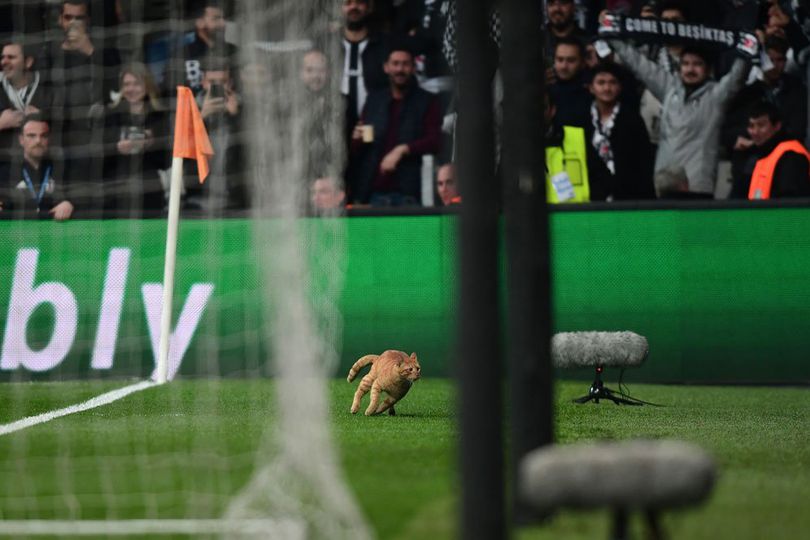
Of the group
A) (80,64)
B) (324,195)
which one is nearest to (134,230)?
(80,64)

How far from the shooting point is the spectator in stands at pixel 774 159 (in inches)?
516

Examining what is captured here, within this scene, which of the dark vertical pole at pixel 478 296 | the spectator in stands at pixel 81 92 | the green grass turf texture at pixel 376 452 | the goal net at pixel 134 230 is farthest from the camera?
the spectator in stands at pixel 81 92

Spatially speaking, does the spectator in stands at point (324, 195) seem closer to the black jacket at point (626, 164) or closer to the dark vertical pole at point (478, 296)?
the black jacket at point (626, 164)

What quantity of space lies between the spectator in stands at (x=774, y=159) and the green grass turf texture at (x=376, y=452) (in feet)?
5.88

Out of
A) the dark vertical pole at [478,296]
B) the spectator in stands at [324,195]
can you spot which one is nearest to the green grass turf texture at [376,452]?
the dark vertical pole at [478,296]

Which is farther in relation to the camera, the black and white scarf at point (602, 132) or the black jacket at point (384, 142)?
the black jacket at point (384, 142)

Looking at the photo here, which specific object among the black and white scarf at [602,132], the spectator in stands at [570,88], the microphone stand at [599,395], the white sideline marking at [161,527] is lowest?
the microphone stand at [599,395]

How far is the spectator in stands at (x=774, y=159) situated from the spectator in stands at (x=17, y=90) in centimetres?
608

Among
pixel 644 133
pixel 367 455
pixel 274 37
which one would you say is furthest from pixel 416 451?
pixel 644 133

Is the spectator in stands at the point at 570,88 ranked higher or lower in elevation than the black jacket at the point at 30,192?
higher

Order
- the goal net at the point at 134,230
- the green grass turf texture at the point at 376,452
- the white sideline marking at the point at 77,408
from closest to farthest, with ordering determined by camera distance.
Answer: the green grass turf texture at the point at 376,452
the white sideline marking at the point at 77,408
the goal net at the point at 134,230

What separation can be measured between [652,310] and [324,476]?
7.82 m

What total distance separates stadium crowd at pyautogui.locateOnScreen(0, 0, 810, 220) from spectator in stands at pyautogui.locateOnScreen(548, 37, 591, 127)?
1 cm

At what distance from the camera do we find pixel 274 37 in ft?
23.9
